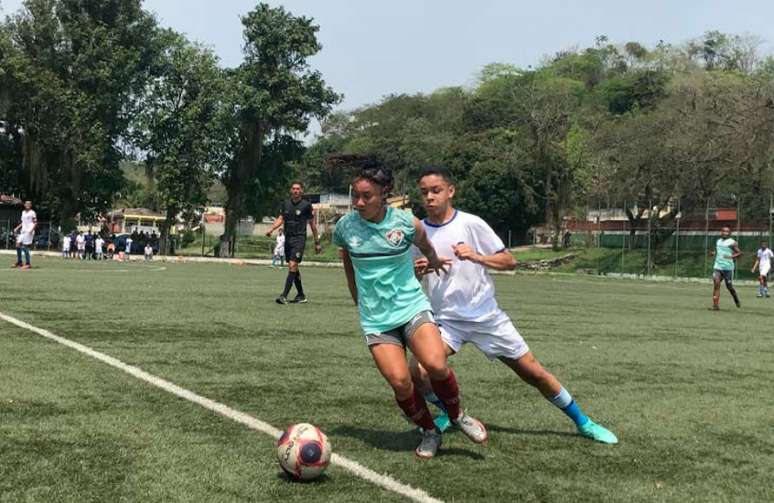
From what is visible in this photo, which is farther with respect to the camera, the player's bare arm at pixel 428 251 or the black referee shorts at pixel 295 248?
the black referee shorts at pixel 295 248

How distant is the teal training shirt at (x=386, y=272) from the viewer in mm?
5062

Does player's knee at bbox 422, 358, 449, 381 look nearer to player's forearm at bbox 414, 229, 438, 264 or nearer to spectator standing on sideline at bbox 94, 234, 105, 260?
player's forearm at bbox 414, 229, 438, 264

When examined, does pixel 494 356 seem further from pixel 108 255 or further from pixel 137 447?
pixel 108 255

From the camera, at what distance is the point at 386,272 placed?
5094 mm

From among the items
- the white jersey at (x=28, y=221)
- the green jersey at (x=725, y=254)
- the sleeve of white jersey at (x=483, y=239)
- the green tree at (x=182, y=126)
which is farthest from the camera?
the green tree at (x=182, y=126)

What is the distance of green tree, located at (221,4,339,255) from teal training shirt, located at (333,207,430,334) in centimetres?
4915

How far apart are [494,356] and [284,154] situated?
5240cm

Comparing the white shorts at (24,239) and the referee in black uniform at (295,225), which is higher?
the referee in black uniform at (295,225)

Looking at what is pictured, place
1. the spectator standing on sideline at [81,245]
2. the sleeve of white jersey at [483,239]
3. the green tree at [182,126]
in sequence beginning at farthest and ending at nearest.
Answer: the green tree at [182,126], the spectator standing on sideline at [81,245], the sleeve of white jersey at [483,239]

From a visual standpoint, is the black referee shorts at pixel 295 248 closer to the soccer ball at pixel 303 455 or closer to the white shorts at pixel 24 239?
the soccer ball at pixel 303 455

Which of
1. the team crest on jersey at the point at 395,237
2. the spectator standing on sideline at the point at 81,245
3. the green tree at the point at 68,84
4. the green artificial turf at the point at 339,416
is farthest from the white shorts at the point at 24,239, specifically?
the green tree at the point at 68,84

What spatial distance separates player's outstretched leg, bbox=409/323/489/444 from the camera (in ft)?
16.3

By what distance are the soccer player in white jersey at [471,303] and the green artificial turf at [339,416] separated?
14.2 inches

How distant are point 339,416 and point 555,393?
161cm
